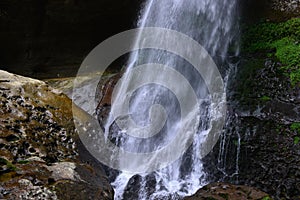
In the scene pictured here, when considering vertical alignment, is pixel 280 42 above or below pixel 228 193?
above

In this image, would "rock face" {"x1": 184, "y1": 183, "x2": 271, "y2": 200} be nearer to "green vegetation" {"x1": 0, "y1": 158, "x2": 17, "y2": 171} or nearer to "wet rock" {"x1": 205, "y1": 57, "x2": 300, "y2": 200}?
"wet rock" {"x1": 205, "y1": 57, "x2": 300, "y2": 200}

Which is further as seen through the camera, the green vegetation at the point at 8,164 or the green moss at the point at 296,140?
the green moss at the point at 296,140

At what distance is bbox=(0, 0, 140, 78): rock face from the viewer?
10.5 metres

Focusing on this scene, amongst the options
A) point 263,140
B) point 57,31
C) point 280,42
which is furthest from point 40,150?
point 57,31

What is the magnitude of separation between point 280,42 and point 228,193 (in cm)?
445

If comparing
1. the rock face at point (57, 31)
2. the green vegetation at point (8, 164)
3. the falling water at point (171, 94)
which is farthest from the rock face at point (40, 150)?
the rock face at point (57, 31)

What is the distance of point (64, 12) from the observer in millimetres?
10625

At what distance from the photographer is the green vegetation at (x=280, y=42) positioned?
6.51 metres

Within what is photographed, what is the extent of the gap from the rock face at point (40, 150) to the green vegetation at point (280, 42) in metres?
4.32

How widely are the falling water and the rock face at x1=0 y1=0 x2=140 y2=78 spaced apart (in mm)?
1117

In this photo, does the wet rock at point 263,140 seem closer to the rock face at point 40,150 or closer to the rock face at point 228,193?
the rock face at point 228,193

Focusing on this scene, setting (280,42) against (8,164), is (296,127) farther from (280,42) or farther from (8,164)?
(8,164)

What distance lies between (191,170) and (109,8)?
680 centimetres

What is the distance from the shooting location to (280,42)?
7.25 metres
